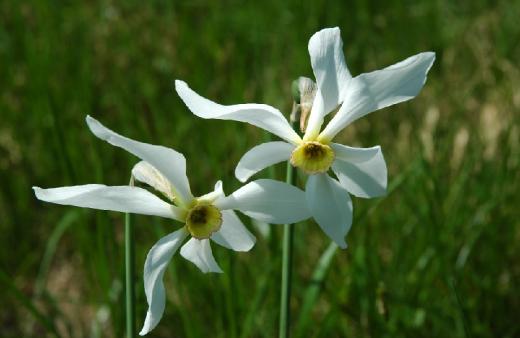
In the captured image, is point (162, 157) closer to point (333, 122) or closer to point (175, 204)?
point (175, 204)

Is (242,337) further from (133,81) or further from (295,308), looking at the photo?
(133,81)

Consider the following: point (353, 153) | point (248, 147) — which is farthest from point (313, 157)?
point (248, 147)

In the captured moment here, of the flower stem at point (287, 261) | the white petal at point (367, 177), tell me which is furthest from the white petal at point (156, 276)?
the white petal at point (367, 177)

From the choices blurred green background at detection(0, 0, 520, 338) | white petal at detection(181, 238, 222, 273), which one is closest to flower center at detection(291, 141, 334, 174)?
white petal at detection(181, 238, 222, 273)

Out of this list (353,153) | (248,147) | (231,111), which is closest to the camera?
(231,111)

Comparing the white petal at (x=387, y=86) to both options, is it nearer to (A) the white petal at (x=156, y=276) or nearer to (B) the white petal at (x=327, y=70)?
(B) the white petal at (x=327, y=70)

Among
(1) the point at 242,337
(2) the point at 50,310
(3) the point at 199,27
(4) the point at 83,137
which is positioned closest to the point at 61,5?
(3) the point at 199,27

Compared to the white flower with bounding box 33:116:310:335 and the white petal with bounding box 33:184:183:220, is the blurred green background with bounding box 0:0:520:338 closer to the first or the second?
the white flower with bounding box 33:116:310:335
